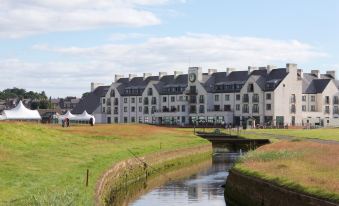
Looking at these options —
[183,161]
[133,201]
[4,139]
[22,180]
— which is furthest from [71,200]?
[183,161]

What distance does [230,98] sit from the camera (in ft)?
483

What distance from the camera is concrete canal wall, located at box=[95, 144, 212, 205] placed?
38.7 meters

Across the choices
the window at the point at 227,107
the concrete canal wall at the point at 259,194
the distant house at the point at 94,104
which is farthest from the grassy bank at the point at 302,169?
the distant house at the point at 94,104

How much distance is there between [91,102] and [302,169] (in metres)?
150

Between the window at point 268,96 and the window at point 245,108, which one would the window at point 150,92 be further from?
the window at point 268,96

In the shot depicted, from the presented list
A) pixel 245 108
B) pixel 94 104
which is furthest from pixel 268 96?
pixel 94 104

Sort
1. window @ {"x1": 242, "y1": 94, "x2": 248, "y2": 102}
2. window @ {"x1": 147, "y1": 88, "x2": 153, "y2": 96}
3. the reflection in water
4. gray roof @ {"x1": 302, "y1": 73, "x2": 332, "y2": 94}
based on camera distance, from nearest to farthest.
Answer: the reflection in water < window @ {"x1": 242, "y1": 94, "x2": 248, "y2": 102} < gray roof @ {"x1": 302, "y1": 73, "x2": 332, "y2": 94} < window @ {"x1": 147, "y1": 88, "x2": 153, "y2": 96}

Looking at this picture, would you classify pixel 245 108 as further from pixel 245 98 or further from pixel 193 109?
pixel 193 109

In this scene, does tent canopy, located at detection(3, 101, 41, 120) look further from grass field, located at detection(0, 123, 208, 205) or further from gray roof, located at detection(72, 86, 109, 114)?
gray roof, located at detection(72, 86, 109, 114)

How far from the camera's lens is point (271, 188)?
32.3 m

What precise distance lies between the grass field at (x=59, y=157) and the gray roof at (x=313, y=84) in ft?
248

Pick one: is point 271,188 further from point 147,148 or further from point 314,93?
point 314,93

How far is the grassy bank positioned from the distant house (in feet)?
427

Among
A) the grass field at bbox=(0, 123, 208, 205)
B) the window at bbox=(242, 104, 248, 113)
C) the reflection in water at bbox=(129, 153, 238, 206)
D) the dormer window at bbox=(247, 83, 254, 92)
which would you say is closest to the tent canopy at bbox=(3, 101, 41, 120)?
the grass field at bbox=(0, 123, 208, 205)
